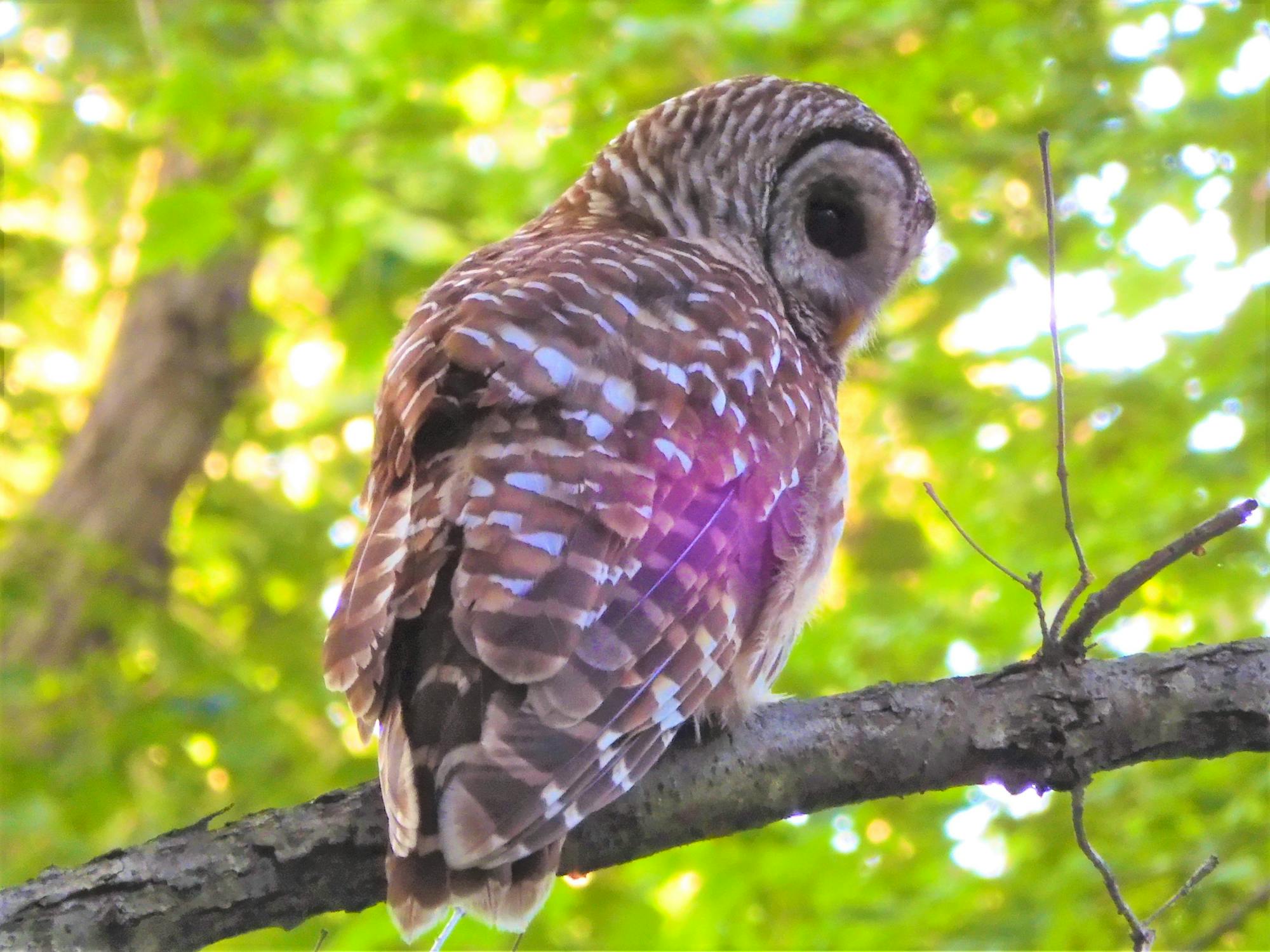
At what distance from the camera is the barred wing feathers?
190 centimetres

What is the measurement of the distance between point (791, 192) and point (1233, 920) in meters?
2.01

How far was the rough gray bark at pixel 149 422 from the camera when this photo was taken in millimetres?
5941

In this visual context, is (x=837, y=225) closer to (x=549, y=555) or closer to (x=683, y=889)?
(x=549, y=555)

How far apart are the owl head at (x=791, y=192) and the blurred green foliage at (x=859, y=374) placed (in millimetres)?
615

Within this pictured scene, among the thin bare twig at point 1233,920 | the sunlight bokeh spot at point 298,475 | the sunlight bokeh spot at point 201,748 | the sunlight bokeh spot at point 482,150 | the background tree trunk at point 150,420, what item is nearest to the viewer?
the thin bare twig at point 1233,920

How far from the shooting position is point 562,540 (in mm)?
2033

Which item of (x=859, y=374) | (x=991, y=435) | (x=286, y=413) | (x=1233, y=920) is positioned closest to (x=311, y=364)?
(x=286, y=413)

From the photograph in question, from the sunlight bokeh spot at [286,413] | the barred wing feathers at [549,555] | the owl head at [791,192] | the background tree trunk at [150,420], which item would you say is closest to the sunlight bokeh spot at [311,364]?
the sunlight bokeh spot at [286,413]

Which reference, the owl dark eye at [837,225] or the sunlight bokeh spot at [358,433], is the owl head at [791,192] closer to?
the owl dark eye at [837,225]

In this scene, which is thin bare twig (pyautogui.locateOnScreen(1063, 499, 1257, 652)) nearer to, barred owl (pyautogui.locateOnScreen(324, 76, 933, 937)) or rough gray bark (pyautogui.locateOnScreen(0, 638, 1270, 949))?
rough gray bark (pyautogui.locateOnScreen(0, 638, 1270, 949))

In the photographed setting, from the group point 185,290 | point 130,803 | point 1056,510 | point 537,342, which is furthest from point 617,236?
point 185,290

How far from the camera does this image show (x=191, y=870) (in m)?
1.93

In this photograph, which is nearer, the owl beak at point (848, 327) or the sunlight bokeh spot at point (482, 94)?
the owl beak at point (848, 327)

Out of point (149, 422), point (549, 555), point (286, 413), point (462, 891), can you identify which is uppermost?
point (286, 413)
